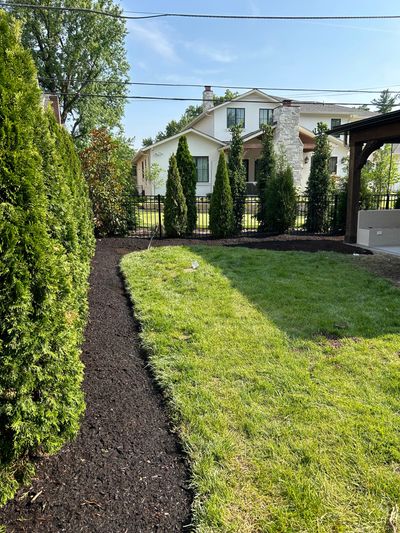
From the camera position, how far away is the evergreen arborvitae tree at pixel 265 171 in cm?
1148

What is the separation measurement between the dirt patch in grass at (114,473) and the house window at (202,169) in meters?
20.8

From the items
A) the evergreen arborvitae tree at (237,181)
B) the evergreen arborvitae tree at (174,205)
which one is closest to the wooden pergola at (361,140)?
the evergreen arborvitae tree at (237,181)

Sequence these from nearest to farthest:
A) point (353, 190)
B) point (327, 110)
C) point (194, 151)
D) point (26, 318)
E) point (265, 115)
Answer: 1. point (26, 318)
2. point (353, 190)
3. point (194, 151)
4. point (265, 115)
5. point (327, 110)

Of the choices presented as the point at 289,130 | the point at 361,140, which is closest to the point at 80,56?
the point at 289,130

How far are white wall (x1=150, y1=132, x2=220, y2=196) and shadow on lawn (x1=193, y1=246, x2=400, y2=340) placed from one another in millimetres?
15813

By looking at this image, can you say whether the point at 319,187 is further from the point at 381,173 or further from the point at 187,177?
the point at 187,177

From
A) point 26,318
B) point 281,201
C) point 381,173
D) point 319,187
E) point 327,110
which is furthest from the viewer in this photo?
point 327,110

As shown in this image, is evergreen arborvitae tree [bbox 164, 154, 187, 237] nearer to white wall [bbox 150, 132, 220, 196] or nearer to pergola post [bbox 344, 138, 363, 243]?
pergola post [bbox 344, 138, 363, 243]

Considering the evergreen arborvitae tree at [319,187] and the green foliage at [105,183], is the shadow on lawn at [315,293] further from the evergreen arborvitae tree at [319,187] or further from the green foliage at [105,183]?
the evergreen arborvitae tree at [319,187]

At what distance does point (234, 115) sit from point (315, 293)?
71.5 ft

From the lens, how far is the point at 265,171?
12523 mm

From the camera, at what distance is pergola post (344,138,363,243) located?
29.2 ft

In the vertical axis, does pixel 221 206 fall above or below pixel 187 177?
below

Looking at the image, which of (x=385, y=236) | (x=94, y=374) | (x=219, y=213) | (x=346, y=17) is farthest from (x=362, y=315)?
(x=346, y=17)
